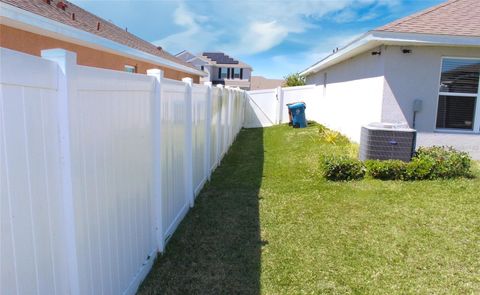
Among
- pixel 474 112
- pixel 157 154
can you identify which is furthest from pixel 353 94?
pixel 157 154

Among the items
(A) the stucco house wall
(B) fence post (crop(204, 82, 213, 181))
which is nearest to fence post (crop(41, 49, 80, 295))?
(B) fence post (crop(204, 82, 213, 181))

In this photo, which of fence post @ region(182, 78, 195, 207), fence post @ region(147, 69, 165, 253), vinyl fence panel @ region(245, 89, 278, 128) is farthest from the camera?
→ vinyl fence panel @ region(245, 89, 278, 128)

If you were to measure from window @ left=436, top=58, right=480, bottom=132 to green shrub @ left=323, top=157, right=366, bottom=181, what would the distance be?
325 centimetres

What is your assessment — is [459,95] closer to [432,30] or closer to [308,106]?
[432,30]

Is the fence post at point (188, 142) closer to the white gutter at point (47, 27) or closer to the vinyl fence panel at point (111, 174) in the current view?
the vinyl fence panel at point (111, 174)

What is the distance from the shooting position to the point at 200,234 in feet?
14.8

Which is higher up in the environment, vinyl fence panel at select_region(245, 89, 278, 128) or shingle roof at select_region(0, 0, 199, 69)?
shingle roof at select_region(0, 0, 199, 69)

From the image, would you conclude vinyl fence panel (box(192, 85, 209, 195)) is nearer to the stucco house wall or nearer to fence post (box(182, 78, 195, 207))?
fence post (box(182, 78, 195, 207))

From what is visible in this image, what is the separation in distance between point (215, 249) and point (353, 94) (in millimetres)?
8723

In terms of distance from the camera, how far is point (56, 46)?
24.5 feet

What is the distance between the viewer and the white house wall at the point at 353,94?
912 centimetres

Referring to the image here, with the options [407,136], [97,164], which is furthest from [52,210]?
[407,136]

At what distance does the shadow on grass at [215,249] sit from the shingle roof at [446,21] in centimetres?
519

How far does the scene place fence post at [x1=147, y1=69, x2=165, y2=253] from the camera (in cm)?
356
